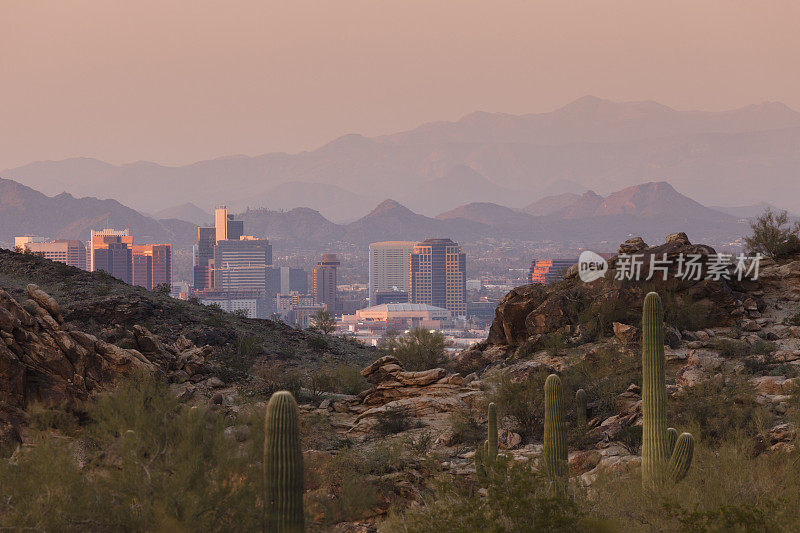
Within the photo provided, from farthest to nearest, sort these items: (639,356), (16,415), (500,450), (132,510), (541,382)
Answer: (639,356)
(541,382)
(500,450)
(16,415)
(132,510)

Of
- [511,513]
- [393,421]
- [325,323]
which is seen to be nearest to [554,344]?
[393,421]

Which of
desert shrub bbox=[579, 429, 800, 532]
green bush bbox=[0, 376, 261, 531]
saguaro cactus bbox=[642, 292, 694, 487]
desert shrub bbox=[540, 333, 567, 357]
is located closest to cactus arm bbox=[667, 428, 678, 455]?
saguaro cactus bbox=[642, 292, 694, 487]

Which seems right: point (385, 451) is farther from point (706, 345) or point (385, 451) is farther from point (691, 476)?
point (706, 345)

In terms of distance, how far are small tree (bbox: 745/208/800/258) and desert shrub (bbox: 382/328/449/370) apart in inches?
549

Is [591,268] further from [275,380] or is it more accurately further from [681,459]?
[681,459]

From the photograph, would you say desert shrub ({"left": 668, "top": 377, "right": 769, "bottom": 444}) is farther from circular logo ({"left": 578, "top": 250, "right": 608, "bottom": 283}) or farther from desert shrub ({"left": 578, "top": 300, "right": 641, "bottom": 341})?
circular logo ({"left": 578, "top": 250, "right": 608, "bottom": 283})

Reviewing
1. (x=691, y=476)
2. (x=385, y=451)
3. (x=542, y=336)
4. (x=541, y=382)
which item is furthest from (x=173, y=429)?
(x=542, y=336)

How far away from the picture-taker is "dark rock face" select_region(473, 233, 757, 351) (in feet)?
88.7

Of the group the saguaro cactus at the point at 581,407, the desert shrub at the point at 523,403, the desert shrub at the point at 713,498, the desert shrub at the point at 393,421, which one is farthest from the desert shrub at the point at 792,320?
the desert shrub at the point at 393,421

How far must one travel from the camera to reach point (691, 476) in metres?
13.2

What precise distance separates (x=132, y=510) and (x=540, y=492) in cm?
564

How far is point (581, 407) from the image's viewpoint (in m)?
19.8

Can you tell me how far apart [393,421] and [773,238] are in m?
19.9

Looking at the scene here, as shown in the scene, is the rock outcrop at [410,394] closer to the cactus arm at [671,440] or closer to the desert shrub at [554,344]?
the desert shrub at [554,344]
